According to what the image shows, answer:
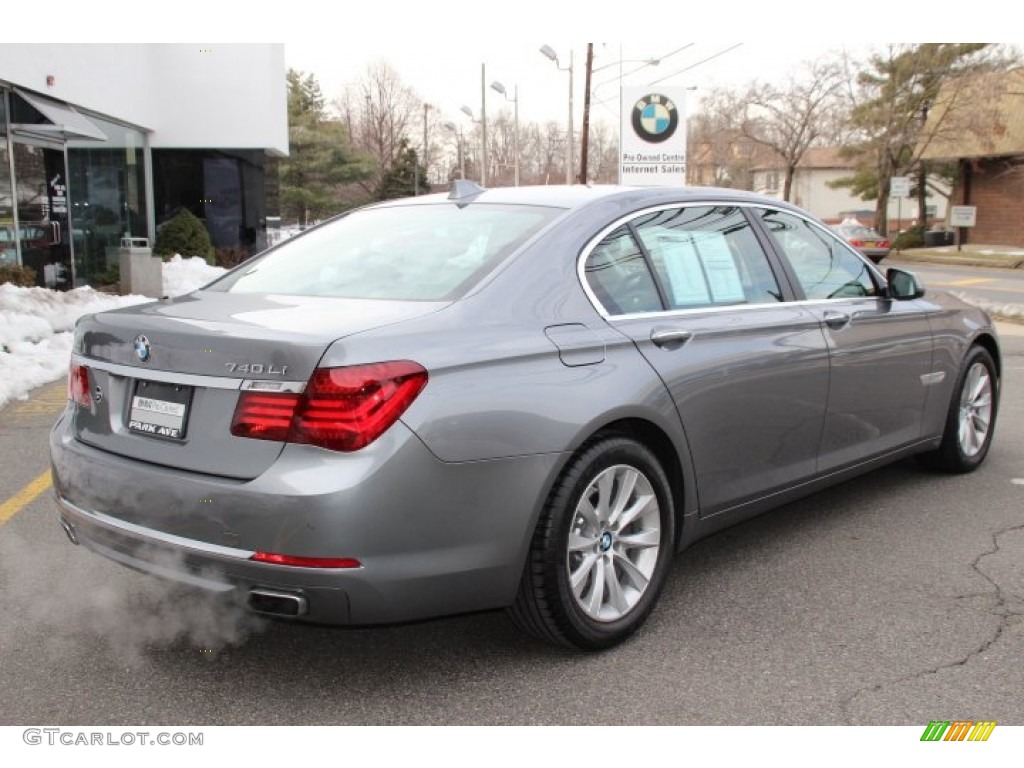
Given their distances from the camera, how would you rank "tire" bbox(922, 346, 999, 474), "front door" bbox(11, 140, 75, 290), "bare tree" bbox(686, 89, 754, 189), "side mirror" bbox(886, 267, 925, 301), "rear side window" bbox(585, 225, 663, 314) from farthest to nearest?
"bare tree" bbox(686, 89, 754, 189) → "front door" bbox(11, 140, 75, 290) → "tire" bbox(922, 346, 999, 474) → "side mirror" bbox(886, 267, 925, 301) → "rear side window" bbox(585, 225, 663, 314)

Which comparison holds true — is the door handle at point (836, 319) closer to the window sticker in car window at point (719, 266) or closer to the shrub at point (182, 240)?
the window sticker in car window at point (719, 266)

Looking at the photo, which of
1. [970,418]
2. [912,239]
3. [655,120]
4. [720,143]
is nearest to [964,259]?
[912,239]

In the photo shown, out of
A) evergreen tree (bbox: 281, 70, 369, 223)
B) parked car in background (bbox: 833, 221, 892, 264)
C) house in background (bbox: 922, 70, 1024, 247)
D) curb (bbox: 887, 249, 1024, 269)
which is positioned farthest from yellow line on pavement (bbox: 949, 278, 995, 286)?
evergreen tree (bbox: 281, 70, 369, 223)

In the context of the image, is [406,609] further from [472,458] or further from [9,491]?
[9,491]

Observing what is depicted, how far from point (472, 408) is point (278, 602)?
0.79 metres

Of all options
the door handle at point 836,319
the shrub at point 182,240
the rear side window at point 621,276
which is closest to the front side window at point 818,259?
the door handle at point 836,319

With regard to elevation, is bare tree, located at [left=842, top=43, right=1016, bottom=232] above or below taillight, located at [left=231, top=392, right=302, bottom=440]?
above

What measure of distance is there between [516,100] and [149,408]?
45078 mm

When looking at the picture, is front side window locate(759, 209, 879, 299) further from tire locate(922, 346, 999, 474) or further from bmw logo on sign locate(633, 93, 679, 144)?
bmw logo on sign locate(633, 93, 679, 144)

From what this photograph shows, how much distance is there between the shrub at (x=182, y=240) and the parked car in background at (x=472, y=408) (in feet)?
59.8

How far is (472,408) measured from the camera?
2.91 m

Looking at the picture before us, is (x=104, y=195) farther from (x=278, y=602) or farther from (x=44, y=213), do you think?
(x=278, y=602)

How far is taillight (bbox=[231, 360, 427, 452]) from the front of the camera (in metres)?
2.73

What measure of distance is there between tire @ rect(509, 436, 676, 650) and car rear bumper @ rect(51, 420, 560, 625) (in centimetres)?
10
